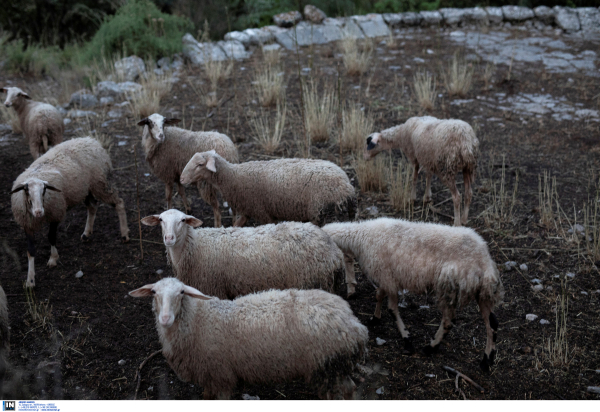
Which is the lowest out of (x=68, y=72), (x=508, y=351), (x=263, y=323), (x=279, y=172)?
(x=508, y=351)

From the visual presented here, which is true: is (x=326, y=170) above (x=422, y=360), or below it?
above

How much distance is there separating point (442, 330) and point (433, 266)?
552 millimetres

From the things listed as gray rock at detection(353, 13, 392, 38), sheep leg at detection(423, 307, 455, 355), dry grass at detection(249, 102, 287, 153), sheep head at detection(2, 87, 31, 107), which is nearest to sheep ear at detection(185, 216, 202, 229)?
sheep leg at detection(423, 307, 455, 355)

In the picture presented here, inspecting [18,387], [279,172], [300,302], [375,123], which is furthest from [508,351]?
[375,123]

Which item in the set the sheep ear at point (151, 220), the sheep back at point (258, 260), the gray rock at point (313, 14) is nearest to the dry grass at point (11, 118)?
the sheep ear at point (151, 220)

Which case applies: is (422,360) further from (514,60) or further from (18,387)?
(514,60)

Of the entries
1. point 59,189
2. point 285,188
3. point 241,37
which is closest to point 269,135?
point 285,188

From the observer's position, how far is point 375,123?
8688 millimetres

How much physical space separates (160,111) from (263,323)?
665cm

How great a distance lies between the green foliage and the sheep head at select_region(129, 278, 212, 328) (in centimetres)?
820

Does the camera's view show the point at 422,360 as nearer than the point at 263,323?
No

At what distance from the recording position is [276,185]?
17.8 ft

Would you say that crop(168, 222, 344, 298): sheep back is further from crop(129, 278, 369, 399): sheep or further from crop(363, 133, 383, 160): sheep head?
crop(363, 133, 383, 160): sheep head

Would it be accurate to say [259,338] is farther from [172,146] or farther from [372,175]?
[372,175]
